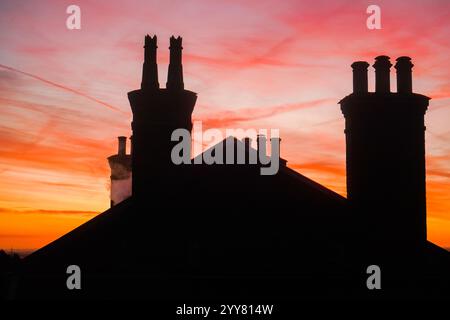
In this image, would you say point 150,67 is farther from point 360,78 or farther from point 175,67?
point 360,78

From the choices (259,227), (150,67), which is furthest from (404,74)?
(150,67)

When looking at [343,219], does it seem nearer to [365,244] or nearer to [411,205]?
[365,244]

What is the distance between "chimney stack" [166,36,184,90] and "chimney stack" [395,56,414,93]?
586 cm

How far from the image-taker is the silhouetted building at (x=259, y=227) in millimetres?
14445

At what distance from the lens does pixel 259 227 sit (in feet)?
49.1

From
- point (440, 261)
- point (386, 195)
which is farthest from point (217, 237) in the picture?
point (440, 261)

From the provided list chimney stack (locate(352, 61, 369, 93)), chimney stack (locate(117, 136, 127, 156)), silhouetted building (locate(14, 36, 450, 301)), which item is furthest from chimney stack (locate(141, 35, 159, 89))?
chimney stack (locate(117, 136, 127, 156))

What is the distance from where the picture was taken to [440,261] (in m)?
15.0

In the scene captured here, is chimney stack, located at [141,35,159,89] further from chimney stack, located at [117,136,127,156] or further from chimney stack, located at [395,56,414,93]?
chimney stack, located at [117,136,127,156]

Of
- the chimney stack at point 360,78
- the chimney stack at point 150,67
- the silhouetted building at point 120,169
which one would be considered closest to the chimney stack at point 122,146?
the silhouetted building at point 120,169

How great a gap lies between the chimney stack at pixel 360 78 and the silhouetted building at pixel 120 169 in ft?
42.6

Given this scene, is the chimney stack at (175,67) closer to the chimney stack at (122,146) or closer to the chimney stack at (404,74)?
the chimney stack at (404,74)

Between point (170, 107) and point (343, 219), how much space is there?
545 cm

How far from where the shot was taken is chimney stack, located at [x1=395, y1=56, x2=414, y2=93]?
1538cm
